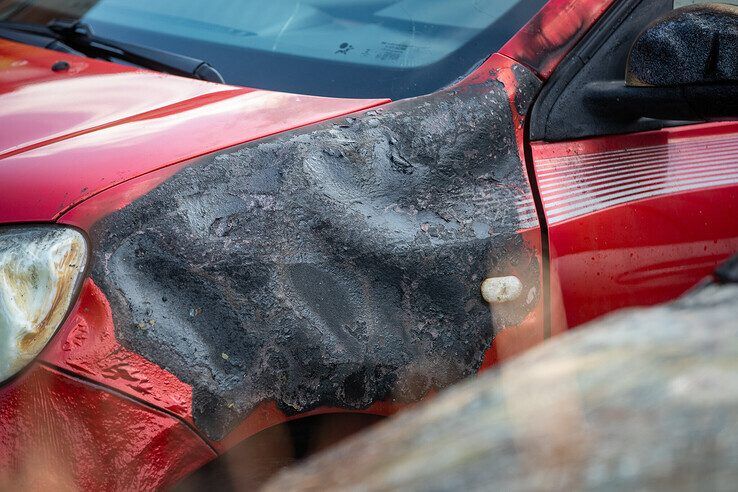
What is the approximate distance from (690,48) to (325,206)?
77 cm

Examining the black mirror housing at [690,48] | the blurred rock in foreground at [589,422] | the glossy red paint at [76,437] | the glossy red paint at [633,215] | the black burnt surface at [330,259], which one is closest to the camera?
the blurred rock in foreground at [589,422]

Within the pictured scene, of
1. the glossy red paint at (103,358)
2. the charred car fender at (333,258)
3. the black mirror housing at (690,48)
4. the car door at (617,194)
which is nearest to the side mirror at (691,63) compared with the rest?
the black mirror housing at (690,48)

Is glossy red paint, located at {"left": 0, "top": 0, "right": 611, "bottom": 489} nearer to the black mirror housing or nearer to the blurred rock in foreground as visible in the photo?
the black mirror housing

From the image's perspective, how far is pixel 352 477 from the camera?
31.6 inches

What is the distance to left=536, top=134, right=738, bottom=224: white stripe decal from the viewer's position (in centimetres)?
169

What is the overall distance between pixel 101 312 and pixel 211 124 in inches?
17.6

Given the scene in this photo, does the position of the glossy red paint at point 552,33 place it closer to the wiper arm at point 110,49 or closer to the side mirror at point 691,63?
the side mirror at point 691,63

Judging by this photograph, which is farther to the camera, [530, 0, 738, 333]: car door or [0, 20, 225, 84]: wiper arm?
[0, 20, 225, 84]: wiper arm

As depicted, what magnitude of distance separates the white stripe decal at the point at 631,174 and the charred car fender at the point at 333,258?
0.08 meters

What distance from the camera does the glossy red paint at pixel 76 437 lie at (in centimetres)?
123

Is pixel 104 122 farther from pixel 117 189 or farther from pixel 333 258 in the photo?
pixel 333 258

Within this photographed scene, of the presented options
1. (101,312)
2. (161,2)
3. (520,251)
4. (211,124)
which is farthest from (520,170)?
(161,2)

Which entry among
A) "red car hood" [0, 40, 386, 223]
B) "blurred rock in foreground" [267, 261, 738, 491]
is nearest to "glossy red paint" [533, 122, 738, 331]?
"red car hood" [0, 40, 386, 223]

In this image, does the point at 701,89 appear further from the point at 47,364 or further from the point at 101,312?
the point at 47,364
